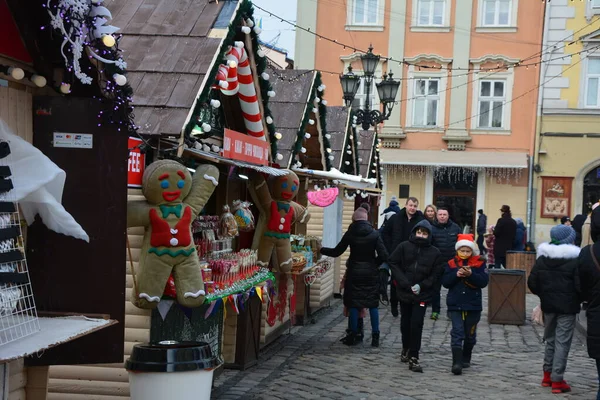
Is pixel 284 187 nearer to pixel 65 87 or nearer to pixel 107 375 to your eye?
pixel 107 375

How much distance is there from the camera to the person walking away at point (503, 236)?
887 inches

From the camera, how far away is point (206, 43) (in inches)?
310

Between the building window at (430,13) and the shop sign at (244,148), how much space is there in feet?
75.1

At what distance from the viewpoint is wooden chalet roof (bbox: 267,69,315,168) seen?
12.0 m

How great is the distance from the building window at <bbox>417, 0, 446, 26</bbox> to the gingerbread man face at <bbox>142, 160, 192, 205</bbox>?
2636 cm

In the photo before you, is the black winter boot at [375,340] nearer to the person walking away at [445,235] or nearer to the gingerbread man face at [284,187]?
the person walking away at [445,235]

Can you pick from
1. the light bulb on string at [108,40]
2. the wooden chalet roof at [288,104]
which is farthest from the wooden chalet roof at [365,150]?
the light bulb on string at [108,40]

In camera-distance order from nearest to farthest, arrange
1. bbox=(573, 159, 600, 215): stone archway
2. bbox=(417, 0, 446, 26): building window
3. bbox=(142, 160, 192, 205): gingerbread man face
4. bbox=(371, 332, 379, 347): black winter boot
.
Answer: bbox=(142, 160, 192, 205): gingerbread man face → bbox=(371, 332, 379, 347): black winter boot → bbox=(573, 159, 600, 215): stone archway → bbox=(417, 0, 446, 26): building window

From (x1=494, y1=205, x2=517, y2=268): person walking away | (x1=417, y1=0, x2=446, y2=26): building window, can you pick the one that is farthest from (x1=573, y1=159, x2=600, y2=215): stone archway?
(x1=494, y1=205, x2=517, y2=268): person walking away

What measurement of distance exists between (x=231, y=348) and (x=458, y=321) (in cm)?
266

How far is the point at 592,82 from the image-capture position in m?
30.8

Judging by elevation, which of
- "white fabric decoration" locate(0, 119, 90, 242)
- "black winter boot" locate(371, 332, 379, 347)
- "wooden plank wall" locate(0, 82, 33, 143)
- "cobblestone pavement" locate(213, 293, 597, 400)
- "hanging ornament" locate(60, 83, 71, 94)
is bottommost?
"cobblestone pavement" locate(213, 293, 597, 400)

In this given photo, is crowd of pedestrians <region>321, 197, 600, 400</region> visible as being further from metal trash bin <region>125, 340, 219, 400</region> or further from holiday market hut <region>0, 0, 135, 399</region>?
holiday market hut <region>0, 0, 135, 399</region>

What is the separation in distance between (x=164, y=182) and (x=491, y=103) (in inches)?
1034
